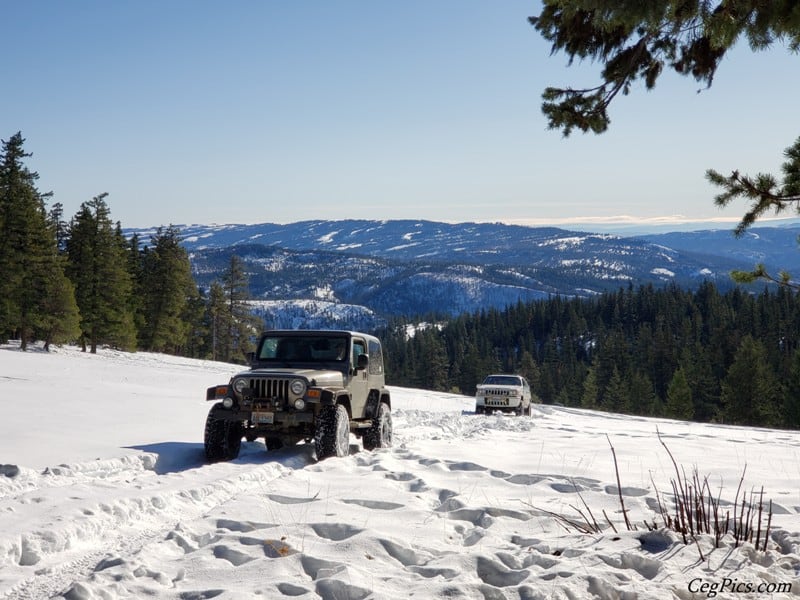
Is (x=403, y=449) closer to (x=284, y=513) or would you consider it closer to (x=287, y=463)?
(x=287, y=463)

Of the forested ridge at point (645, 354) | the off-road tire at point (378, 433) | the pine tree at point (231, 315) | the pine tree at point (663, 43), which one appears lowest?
the forested ridge at point (645, 354)

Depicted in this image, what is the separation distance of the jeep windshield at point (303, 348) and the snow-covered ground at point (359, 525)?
1673 mm

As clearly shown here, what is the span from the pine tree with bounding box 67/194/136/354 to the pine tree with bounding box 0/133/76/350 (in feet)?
17.1

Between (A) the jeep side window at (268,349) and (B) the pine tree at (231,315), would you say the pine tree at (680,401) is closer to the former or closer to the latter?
(B) the pine tree at (231,315)

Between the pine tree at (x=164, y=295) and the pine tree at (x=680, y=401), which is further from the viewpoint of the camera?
the pine tree at (x=680, y=401)

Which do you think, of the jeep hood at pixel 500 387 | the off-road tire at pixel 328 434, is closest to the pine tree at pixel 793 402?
the jeep hood at pixel 500 387

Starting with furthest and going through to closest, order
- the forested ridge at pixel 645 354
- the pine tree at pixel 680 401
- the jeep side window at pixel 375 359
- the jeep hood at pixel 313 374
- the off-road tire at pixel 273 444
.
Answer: the pine tree at pixel 680 401 → the forested ridge at pixel 645 354 → the jeep side window at pixel 375 359 → the off-road tire at pixel 273 444 → the jeep hood at pixel 313 374

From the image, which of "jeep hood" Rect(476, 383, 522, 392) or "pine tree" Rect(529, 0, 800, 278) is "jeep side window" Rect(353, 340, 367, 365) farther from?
"jeep hood" Rect(476, 383, 522, 392)

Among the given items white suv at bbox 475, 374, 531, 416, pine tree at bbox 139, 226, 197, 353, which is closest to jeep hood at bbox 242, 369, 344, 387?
white suv at bbox 475, 374, 531, 416

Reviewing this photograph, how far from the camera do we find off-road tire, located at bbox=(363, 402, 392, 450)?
1251 cm

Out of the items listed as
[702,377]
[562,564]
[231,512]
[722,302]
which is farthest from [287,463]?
[722,302]

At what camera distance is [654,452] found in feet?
43.8

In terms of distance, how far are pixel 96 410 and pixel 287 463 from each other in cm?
905

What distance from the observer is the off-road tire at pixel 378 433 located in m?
12.5
